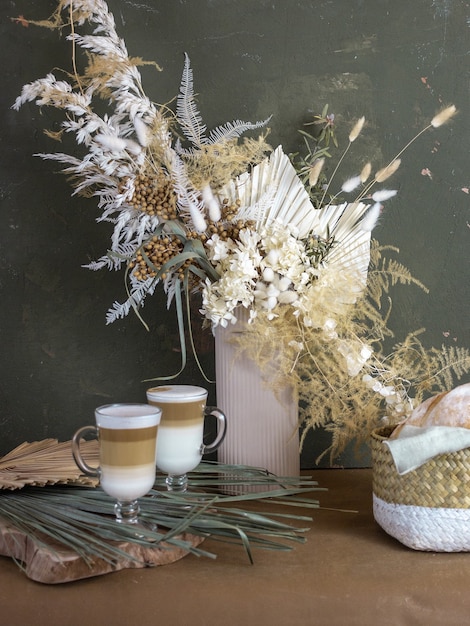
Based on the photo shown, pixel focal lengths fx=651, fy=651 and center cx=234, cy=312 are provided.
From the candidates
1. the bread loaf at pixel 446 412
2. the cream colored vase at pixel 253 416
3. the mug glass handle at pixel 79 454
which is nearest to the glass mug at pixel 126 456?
the mug glass handle at pixel 79 454

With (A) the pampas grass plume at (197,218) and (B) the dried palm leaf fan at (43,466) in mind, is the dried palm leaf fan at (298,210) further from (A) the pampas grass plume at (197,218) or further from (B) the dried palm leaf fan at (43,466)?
(B) the dried palm leaf fan at (43,466)

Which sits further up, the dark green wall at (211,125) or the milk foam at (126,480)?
the dark green wall at (211,125)

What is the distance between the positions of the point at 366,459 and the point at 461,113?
2.55 ft

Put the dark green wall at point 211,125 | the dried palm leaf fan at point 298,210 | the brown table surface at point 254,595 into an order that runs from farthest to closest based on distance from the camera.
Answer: the dark green wall at point 211,125, the dried palm leaf fan at point 298,210, the brown table surface at point 254,595

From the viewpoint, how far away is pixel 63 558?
2.66 ft

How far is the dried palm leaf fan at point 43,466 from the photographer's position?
1016mm

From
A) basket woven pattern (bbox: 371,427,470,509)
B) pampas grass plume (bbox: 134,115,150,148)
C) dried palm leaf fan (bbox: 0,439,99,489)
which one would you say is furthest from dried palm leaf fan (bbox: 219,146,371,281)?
dried palm leaf fan (bbox: 0,439,99,489)

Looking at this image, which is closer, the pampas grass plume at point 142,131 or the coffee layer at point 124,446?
the coffee layer at point 124,446

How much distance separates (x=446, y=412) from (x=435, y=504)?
5.1 inches

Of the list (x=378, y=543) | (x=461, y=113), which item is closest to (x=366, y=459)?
(x=378, y=543)

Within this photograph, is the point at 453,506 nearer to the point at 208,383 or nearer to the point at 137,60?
the point at 208,383

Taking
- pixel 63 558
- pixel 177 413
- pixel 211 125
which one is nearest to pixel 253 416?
pixel 177 413

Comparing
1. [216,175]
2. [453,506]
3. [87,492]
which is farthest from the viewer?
[216,175]

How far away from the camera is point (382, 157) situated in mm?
1416
